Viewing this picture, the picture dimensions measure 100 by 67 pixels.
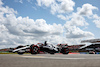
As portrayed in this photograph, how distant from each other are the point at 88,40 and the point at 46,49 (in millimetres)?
84666

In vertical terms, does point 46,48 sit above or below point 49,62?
above

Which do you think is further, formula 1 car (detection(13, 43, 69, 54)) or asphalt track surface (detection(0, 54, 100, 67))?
formula 1 car (detection(13, 43, 69, 54))

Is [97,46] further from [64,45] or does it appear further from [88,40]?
[64,45]

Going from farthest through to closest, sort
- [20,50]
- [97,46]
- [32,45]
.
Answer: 1. [97,46]
2. [20,50]
3. [32,45]

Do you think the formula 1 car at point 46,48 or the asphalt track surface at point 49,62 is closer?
the asphalt track surface at point 49,62

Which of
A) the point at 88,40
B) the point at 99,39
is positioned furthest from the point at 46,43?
the point at 88,40

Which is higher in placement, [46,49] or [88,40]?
[88,40]

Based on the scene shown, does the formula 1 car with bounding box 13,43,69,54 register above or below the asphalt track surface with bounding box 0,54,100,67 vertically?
above

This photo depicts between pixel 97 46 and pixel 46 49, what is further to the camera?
pixel 97 46

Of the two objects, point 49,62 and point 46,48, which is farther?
point 46,48

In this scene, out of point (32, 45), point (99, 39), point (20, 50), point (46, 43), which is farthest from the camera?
point (99, 39)

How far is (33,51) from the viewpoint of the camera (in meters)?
31.2

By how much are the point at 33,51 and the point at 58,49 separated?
220 inches

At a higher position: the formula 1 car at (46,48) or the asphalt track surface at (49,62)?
the formula 1 car at (46,48)
